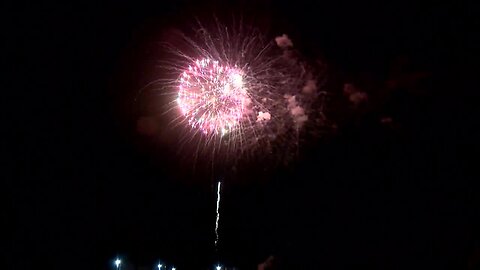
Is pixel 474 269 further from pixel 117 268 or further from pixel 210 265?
pixel 117 268

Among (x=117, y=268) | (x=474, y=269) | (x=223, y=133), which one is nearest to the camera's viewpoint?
(x=474, y=269)

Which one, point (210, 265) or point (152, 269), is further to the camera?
point (152, 269)

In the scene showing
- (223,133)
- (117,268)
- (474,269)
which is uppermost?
(117,268)

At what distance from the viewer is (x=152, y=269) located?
28.8 meters

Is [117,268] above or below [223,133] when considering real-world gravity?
above

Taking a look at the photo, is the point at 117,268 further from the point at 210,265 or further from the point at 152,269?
the point at 210,265

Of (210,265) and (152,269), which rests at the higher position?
(152,269)

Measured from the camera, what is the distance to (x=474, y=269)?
27.8 feet

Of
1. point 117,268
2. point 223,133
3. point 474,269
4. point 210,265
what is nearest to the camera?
point 474,269

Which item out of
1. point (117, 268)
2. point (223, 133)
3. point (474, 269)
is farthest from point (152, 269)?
point (474, 269)

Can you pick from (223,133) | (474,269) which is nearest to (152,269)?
(223,133)

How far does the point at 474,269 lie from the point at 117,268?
2357cm

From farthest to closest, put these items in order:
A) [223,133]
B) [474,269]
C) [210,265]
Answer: [210,265] → [223,133] → [474,269]

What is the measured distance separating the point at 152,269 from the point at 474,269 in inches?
914
